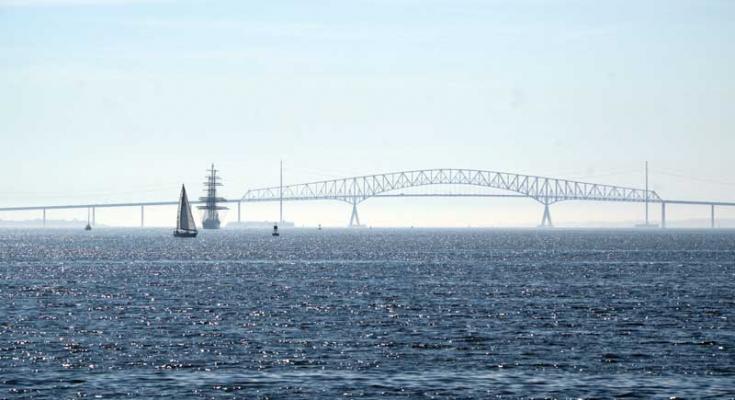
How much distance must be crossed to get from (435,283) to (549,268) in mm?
26103

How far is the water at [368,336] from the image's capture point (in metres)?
37.8

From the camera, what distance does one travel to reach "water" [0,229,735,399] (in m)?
37.8

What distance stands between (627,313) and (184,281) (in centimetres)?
3896

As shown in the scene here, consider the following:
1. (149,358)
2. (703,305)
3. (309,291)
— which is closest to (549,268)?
(309,291)

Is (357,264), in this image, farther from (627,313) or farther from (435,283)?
(627,313)

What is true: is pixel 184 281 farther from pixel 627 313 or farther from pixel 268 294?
pixel 627 313

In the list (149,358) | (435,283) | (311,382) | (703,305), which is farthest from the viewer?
(435,283)

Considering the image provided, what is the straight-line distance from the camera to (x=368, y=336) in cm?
5003

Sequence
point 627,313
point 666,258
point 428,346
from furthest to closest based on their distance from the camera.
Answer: point 666,258 → point 627,313 → point 428,346

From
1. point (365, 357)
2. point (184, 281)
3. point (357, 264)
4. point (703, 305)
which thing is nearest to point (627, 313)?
point (703, 305)

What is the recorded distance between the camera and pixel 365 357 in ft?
143

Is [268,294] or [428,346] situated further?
[268,294]

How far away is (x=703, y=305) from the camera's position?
65.2 m

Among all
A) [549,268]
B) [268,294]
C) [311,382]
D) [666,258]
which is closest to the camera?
[311,382]
